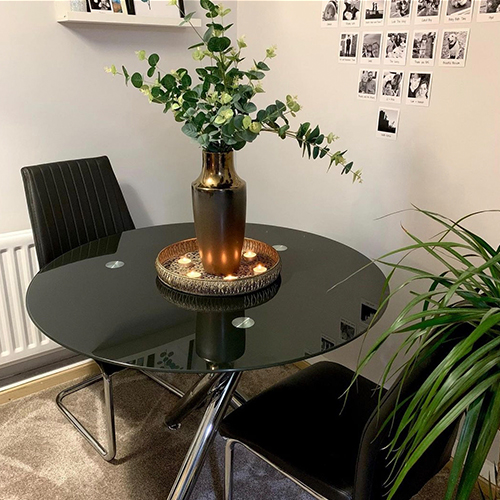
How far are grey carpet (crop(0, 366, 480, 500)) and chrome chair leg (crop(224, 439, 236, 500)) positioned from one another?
0.17 m

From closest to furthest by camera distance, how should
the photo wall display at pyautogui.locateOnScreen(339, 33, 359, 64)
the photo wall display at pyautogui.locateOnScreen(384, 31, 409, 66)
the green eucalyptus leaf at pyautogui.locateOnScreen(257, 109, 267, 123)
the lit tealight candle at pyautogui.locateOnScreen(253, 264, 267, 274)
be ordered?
the green eucalyptus leaf at pyautogui.locateOnScreen(257, 109, 267, 123), the lit tealight candle at pyautogui.locateOnScreen(253, 264, 267, 274), the photo wall display at pyautogui.locateOnScreen(384, 31, 409, 66), the photo wall display at pyautogui.locateOnScreen(339, 33, 359, 64)

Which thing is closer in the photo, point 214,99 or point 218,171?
point 214,99

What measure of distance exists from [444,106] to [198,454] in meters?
1.36

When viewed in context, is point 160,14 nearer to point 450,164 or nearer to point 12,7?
point 12,7

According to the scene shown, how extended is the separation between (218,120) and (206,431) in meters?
0.90

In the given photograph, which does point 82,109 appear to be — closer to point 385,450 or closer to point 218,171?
point 218,171

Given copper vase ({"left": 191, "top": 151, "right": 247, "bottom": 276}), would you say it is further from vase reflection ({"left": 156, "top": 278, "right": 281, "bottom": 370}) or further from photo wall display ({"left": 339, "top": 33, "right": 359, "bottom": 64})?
photo wall display ({"left": 339, "top": 33, "right": 359, "bottom": 64})

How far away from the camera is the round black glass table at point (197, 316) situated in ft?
4.18

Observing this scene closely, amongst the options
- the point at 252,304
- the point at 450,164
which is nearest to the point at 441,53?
the point at 450,164

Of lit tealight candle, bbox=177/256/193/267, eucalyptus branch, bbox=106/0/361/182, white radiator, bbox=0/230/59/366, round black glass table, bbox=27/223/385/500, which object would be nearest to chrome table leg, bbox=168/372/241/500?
round black glass table, bbox=27/223/385/500

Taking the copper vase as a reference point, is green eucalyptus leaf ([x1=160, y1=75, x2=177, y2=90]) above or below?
above

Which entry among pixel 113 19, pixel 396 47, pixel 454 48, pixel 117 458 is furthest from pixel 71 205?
pixel 454 48

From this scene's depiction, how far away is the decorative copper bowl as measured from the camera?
5.00 ft

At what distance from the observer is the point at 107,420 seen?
195 centimetres
